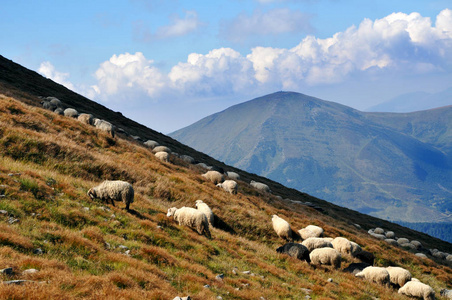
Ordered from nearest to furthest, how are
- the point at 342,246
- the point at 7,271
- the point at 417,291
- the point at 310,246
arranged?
the point at 7,271 < the point at 417,291 < the point at 310,246 < the point at 342,246

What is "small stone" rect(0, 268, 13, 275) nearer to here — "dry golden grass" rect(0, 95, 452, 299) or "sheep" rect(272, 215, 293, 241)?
"dry golden grass" rect(0, 95, 452, 299)

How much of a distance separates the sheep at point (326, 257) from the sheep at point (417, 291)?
13.9ft

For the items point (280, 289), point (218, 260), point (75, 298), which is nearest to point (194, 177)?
point (218, 260)

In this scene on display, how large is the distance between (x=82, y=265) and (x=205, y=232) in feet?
30.8

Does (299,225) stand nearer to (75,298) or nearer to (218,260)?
(218,260)

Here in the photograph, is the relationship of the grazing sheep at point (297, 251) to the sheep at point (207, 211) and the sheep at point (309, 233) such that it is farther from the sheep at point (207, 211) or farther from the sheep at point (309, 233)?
the sheep at point (309, 233)

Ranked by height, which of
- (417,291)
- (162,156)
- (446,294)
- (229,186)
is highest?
(162,156)

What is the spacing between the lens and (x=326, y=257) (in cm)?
2023

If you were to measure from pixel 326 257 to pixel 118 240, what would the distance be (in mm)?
13321

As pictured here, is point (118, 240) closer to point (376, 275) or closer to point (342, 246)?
point (376, 275)

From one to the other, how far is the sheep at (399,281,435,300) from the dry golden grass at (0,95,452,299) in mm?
1544

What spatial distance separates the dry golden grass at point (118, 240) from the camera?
27.5 ft

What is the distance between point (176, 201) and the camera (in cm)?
2328

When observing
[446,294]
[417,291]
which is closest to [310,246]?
[417,291]
